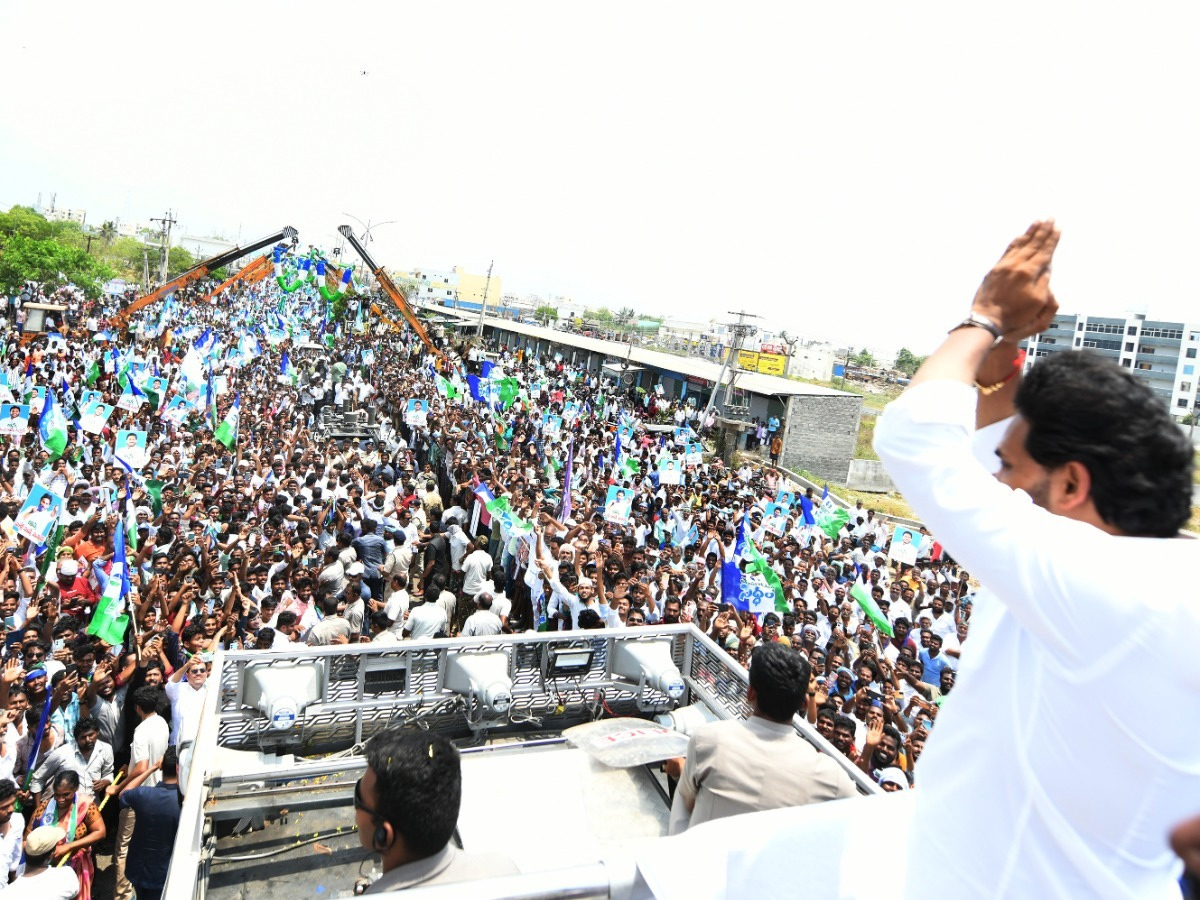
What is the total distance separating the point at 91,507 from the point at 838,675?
8200 mm

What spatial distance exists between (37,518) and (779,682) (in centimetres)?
795

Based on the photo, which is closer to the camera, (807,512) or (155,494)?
(155,494)

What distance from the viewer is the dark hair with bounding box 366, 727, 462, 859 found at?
6.54 ft

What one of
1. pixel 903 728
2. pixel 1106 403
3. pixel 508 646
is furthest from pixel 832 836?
pixel 903 728

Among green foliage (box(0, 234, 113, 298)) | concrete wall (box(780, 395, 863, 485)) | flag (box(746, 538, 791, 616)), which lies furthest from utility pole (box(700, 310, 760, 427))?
green foliage (box(0, 234, 113, 298))

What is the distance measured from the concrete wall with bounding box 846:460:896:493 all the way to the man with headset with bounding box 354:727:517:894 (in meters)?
28.4

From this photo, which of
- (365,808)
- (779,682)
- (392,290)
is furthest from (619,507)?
(392,290)

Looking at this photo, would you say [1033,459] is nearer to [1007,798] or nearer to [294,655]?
[1007,798]

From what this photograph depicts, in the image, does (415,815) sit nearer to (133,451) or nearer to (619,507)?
(619,507)

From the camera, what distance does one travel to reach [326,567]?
28.0ft

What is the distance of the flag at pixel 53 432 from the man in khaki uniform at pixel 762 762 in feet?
36.1

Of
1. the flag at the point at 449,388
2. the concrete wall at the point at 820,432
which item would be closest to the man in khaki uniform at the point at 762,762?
the flag at the point at 449,388

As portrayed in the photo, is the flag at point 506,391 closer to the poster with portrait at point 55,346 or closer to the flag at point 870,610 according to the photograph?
the flag at point 870,610

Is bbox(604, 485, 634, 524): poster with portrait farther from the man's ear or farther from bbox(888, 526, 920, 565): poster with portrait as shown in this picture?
the man's ear
